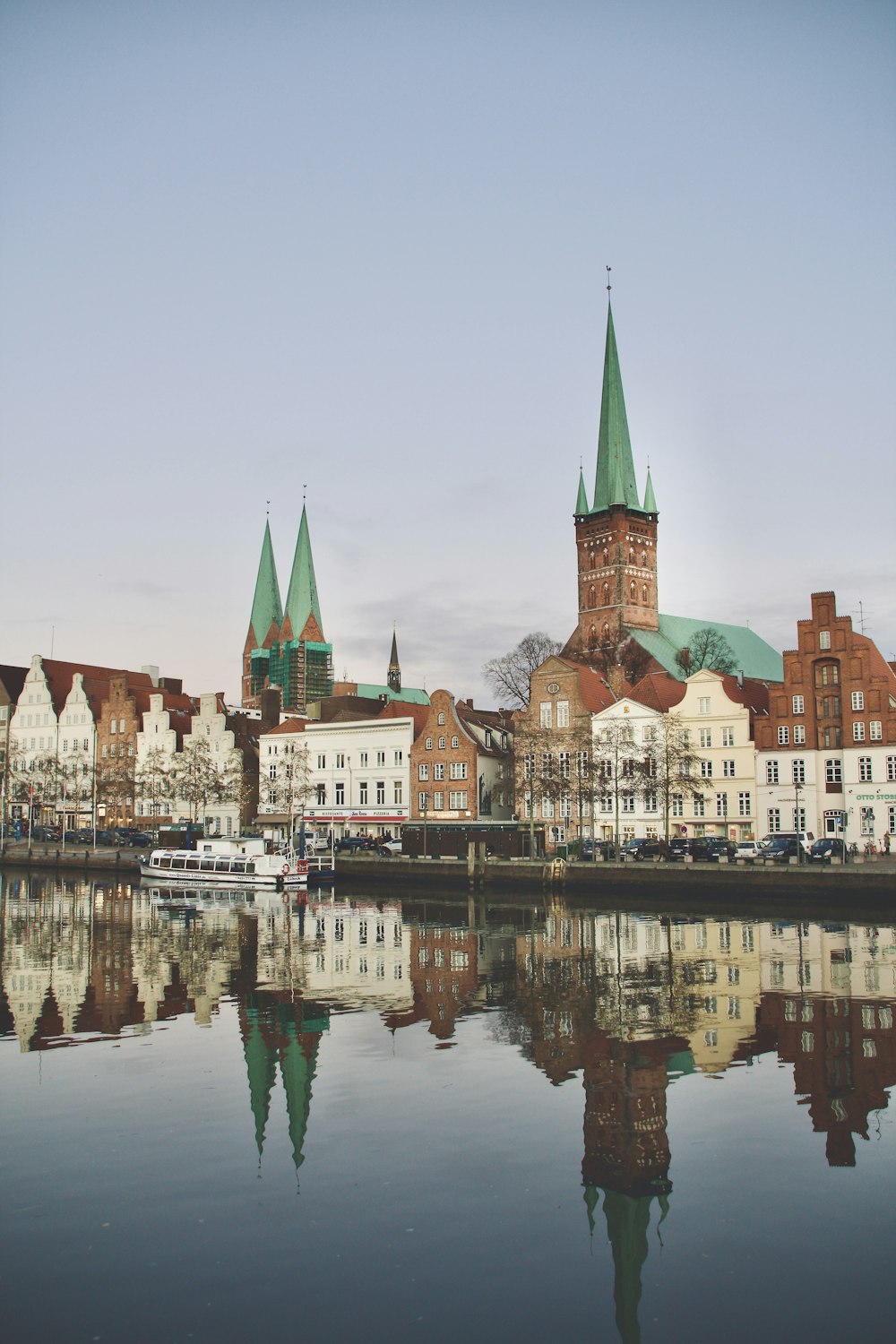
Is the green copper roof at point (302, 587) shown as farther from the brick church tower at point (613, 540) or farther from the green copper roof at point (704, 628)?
the green copper roof at point (704, 628)

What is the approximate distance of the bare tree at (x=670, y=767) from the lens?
69.5m

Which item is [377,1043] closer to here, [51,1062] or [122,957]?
[51,1062]

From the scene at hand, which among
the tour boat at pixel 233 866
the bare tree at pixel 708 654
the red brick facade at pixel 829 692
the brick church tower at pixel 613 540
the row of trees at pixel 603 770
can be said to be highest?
the brick church tower at pixel 613 540

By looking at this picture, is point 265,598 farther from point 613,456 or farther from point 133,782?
point 133,782

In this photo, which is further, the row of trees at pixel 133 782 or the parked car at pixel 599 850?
the row of trees at pixel 133 782

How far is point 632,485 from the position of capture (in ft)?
465

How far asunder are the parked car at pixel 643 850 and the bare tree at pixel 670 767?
6.09ft

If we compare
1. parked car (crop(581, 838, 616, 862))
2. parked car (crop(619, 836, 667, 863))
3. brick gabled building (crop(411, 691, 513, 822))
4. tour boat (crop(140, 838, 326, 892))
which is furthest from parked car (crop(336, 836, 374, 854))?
parked car (crop(619, 836, 667, 863))

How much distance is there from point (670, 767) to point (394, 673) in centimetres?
10945

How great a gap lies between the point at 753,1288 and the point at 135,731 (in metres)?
103

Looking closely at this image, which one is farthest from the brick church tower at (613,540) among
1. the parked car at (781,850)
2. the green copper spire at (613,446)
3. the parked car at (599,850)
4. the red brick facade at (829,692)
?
the parked car at (781,850)

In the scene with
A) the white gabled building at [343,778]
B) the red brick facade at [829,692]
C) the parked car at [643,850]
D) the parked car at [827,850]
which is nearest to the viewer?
the parked car at [827,850]

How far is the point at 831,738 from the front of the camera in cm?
6981

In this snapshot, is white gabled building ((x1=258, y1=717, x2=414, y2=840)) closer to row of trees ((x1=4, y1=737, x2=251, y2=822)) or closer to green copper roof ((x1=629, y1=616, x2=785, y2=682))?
row of trees ((x1=4, y1=737, x2=251, y2=822))
